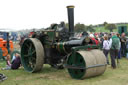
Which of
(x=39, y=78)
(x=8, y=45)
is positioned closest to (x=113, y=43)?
(x=39, y=78)

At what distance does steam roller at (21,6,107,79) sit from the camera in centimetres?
586

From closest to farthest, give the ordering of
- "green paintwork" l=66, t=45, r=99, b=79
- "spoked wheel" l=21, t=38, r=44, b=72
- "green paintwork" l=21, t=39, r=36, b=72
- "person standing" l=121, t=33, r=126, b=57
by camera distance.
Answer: "green paintwork" l=66, t=45, r=99, b=79 < "spoked wheel" l=21, t=38, r=44, b=72 < "green paintwork" l=21, t=39, r=36, b=72 < "person standing" l=121, t=33, r=126, b=57

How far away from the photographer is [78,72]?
238 inches

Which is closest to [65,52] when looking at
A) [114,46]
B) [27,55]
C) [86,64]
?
[86,64]

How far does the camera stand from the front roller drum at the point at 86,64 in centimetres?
567

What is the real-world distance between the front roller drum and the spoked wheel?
1.19 m

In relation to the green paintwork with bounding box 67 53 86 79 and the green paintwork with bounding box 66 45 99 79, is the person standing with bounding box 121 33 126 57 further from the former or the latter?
the green paintwork with bounding box 67 53 86 79

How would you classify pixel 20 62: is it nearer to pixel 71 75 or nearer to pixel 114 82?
pixel 71 75

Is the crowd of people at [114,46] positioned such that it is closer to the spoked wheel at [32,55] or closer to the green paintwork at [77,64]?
the green paintwork at [77,64]

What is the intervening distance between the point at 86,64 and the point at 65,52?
1.33 meters

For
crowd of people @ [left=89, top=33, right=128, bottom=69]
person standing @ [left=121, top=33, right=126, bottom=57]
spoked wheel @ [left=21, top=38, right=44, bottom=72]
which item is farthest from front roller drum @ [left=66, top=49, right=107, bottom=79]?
person standing @ [left=121, top=33, right=126, bottom=57]

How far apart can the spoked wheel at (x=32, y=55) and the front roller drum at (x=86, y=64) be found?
46.8 inches

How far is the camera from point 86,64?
220 inches

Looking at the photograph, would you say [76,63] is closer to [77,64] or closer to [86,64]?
[77,64]
